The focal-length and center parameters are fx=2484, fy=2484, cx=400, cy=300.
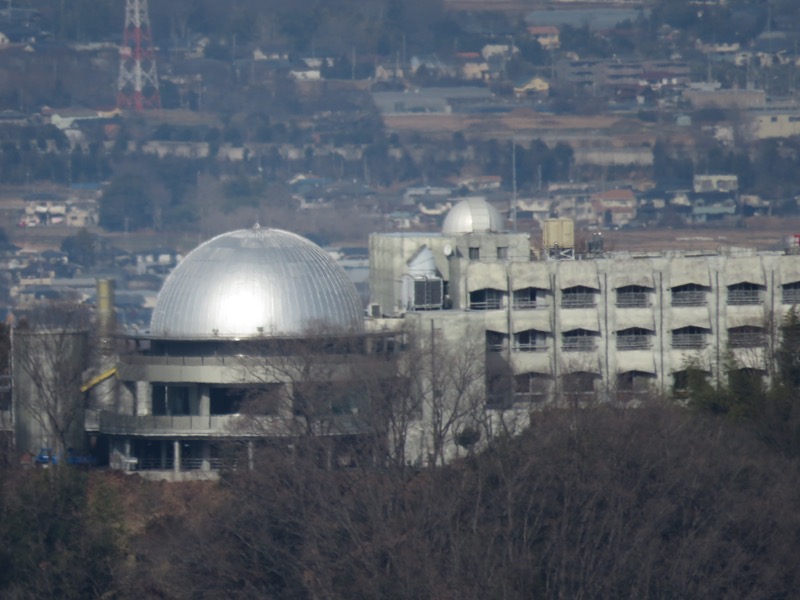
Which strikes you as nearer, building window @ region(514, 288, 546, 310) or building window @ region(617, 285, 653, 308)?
building window @ region(514, 288, 546, 310)

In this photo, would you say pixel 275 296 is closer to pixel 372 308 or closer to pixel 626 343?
pixel 372 308

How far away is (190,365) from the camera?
61250mm

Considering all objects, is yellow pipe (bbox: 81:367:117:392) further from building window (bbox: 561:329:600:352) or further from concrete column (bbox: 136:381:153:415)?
building window (bbox: 561:329:600:352)

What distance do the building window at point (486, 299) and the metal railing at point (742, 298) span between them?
21.9 ft

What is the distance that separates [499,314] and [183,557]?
25.2 meters

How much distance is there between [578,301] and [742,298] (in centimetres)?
479

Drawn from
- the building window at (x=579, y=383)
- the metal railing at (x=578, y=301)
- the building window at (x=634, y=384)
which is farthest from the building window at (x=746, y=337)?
the building window at (x=579, y=383)

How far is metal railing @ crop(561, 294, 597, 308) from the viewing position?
232 feet

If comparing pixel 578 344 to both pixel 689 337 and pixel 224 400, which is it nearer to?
pixel 689 337

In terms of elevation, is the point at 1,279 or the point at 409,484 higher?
the point at 1,279

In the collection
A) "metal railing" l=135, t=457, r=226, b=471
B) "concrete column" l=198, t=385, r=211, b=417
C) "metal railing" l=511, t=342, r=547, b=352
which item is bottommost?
"metal railing" l=135, t=457, r=226, b=471

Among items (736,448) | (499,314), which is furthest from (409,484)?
(499,314)

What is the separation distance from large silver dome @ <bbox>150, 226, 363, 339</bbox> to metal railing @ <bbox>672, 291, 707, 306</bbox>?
1104cm

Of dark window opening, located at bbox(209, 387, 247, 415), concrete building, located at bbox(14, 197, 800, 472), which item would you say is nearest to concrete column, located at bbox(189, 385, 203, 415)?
concrete building, located at bbox(14, 197, 800, 472)
